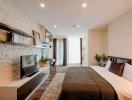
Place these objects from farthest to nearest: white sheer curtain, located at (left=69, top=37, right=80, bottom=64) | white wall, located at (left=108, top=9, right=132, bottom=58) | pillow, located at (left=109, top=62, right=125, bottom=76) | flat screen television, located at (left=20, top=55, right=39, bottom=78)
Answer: white sheer curtain, located at (left=69, top=37, right=80, bottom=64) → white wall, located at (left=108, top=9, right=132, bottom=58) → pillow, located at (left=109, top=62, right=125, bottom=76) → flat screen television, located at (left=20, top=55, right=39, bottom=78)

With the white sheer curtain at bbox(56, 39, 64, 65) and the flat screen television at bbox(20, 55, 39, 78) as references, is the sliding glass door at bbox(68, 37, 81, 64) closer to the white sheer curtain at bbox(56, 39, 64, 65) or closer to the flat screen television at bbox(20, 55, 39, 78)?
the white sheer curtain at bbox(56, 39, 64, 65)

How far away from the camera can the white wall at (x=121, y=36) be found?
392 cm

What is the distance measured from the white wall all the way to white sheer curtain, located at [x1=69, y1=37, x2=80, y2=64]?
645 cm

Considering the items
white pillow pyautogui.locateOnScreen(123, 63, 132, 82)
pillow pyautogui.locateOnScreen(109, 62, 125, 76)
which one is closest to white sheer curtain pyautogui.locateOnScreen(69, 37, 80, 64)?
pillow pyautogui.locateOnScreen(109, 62, 125, 76)

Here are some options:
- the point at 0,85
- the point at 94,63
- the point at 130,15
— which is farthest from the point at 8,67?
the point at 94,63

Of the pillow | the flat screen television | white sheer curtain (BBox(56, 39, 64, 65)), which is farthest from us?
white sheer curtain (BBox(56, 39, 64, 65))

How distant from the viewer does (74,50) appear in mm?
11977

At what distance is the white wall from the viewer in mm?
3918

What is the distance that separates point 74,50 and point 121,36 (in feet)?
24.9

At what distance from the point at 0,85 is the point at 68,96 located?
4.84 feet

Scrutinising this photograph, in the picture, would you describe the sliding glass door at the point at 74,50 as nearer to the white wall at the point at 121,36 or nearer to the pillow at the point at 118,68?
the white wall at the point at 121,36

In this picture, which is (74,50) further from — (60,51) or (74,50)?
(60,51)

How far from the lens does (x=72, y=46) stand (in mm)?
11945

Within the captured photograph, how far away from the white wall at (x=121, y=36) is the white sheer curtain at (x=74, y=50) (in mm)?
6447
